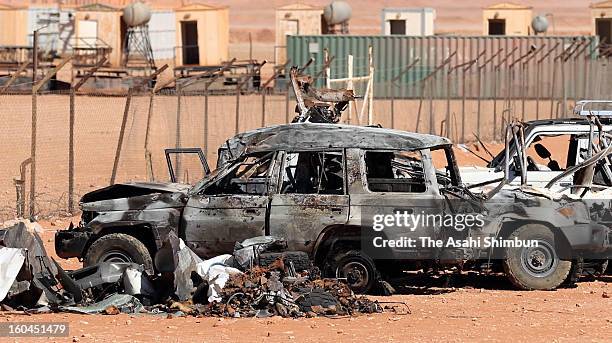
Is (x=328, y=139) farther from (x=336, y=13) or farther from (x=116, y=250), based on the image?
(x=336, y=13)

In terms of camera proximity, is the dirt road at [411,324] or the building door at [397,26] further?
the building door at [397,26]

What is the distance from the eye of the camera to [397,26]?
2405 inches

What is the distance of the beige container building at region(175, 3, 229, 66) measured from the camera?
2323 inches

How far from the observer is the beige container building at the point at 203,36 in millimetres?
59000

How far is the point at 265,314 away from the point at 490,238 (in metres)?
2.81

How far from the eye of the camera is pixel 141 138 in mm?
30016

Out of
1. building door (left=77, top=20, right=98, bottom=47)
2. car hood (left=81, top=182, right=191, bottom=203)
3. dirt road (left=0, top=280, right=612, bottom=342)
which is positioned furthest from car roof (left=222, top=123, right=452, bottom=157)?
building door (left=77, top=20, right=98, bottom=47)

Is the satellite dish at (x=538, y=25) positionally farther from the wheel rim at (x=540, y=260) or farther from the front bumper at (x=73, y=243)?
the front bumper at (x=73, y=243)

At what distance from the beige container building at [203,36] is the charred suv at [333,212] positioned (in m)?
45.5

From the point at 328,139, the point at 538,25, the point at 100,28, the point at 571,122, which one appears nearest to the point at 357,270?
the point at 328,139

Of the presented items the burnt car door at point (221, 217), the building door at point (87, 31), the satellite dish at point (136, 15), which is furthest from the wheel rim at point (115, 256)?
the building door at point (87, 31)

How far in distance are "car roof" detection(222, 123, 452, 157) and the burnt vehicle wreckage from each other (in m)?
0.01

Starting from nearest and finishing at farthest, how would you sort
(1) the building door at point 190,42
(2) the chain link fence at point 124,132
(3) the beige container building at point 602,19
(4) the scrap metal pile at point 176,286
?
(4) the scrap metal pile at point 176,286, (2) the chain link fence at point 124,132, (1) the building door at point 190,42, (3) the beige container building at point 602,19

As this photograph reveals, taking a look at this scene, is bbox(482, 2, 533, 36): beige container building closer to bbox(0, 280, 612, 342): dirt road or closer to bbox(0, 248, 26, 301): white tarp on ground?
bbox(0, 280, 612, 342): dirt road
